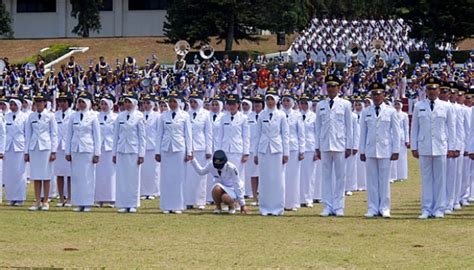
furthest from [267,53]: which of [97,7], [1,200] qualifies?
[1,200]

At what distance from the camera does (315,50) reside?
58.7 meters

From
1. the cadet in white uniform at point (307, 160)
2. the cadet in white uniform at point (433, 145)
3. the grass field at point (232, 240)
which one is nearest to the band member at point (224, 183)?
the grass field at point (232, 240)

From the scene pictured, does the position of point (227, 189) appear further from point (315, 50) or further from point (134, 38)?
point (134, 38)

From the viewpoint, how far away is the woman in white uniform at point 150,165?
81.1 ft

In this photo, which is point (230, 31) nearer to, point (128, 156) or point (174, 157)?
point (128, 156)

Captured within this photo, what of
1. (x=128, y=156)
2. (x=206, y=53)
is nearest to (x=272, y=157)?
(x=128, y=156)

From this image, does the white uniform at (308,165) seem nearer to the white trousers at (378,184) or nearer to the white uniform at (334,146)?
the white uniform at (334,146)

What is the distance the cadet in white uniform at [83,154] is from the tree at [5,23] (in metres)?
58.7

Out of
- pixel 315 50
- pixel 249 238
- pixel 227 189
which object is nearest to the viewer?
pixel 249 238

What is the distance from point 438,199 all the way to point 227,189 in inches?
147

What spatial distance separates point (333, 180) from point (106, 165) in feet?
16.4

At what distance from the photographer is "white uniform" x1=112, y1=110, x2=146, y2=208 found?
20931mm

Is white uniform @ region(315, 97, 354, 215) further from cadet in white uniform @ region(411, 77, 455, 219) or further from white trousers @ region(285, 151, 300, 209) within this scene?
white trousers @ region(285, 151, 300, 209)

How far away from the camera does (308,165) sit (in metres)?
23.6
